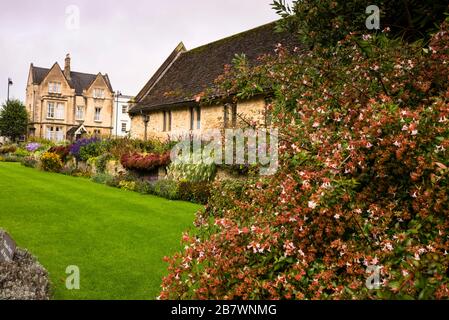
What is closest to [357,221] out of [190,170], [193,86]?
[190,170]

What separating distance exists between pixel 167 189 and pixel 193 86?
10544 millimetres

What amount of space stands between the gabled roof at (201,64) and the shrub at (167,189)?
5.08 m

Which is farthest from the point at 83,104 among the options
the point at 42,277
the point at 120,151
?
the point at 42,277

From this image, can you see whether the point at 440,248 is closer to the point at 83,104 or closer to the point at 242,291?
the point at 242,291

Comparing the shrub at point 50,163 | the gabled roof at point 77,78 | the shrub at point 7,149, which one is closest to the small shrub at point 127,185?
the shrub at point 50,163

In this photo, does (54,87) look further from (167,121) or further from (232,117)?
(232,117)

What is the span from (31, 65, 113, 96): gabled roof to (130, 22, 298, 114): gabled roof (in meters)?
33.0

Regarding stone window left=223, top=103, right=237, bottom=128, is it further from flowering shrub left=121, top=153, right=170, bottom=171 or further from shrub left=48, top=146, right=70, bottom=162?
shrub left=48, top=146, right=70, bottom=162

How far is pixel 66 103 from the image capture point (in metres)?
59.4

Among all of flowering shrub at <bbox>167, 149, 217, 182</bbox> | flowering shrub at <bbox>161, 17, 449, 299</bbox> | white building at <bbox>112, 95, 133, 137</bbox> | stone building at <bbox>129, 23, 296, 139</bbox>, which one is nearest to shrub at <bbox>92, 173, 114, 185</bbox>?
flowering shrub at <bbox>167, 149, 217, 182</bbox>

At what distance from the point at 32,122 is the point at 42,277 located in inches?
2304

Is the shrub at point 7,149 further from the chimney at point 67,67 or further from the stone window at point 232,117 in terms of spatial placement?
the chimney at point 67,67

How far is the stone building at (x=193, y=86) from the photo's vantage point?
70.6 feet

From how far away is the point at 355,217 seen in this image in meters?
3.30
